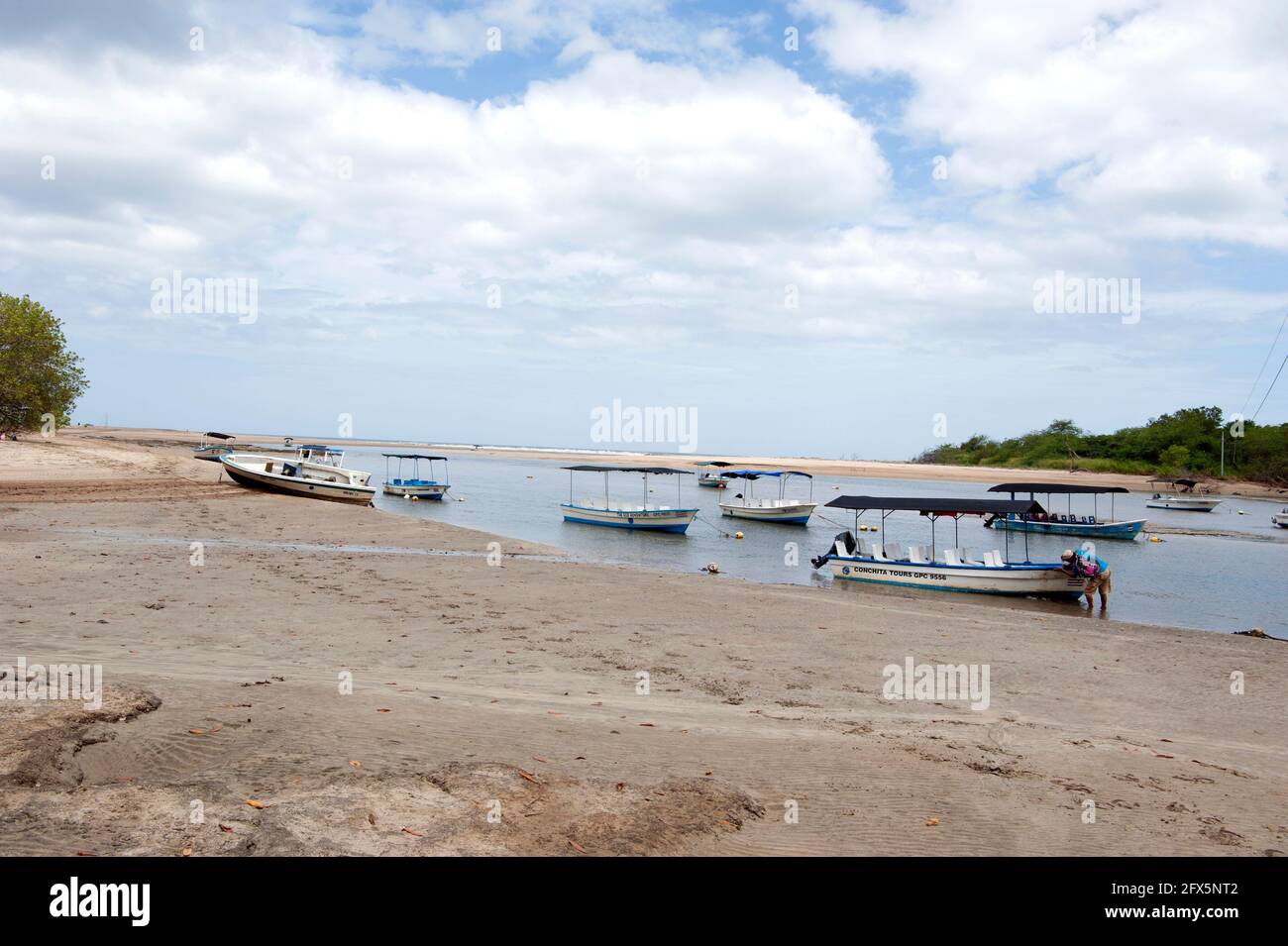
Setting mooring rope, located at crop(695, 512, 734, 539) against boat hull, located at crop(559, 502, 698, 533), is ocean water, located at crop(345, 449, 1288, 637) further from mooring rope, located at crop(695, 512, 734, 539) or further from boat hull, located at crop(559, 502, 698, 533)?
boat hull, located at crop(559, 502, 698, 533)

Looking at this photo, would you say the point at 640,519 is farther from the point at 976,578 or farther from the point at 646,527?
the point at 976,578

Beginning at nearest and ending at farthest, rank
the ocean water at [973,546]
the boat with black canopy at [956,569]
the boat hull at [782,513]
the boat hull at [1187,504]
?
the boat with black canopy at [956,569], the ocean water at [973,546], the boat hull at [782,513], the boat hull at [1187,504]

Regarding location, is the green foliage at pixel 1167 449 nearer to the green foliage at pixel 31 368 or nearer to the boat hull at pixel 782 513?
the boat hull at pixel 782 513

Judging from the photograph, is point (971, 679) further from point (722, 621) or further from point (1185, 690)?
point (722, 621)

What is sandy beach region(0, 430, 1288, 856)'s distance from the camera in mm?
5430

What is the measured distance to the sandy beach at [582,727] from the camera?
5.43 metres

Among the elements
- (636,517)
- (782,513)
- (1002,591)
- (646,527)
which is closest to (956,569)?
(1002,591)

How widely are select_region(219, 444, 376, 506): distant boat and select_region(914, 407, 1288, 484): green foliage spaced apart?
9733 centimetres

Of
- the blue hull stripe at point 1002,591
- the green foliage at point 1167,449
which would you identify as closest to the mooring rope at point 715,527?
the blue hull stripe at point 1002,591

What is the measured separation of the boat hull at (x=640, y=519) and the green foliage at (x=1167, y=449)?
83.1 m

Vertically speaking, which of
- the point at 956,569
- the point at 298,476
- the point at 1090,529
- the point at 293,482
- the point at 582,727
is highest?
the point at 298,476

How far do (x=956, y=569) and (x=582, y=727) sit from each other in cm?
2164

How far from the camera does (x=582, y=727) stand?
8.02 metres
